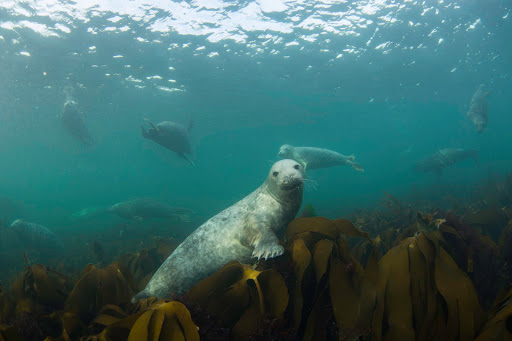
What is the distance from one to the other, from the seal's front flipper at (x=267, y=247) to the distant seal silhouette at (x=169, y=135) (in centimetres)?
820

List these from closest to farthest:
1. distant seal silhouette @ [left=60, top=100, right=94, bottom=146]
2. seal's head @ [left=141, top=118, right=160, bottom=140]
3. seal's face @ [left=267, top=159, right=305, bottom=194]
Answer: seal's face @ [left=267, top=159, right=305, bottom=194]
seal's head @ [left=141, top=118, right=160, bottom=140]
distant seal silhouette @ [left=60, top=100, right=94, bottom=146]

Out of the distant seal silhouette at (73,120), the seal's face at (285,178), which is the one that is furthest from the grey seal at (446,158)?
the distant seal silhouette at (73,120)

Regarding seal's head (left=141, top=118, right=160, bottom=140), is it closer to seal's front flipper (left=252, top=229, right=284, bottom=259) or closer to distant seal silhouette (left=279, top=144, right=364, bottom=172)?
distant seal silhouette (left=279, top=144, right=364, bottom=172)

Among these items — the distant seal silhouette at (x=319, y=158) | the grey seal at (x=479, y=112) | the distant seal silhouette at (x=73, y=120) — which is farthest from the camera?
the distant seal silhouette at (x=73, y=120)

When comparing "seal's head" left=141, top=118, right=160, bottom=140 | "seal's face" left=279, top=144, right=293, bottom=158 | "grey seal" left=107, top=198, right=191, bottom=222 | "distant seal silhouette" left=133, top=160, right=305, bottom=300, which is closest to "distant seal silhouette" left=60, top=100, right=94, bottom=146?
"grey seal" left=107, top=198, right=191, bottom=222

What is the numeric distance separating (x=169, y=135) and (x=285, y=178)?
8.74 m

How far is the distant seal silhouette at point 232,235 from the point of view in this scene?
2932 millimetres

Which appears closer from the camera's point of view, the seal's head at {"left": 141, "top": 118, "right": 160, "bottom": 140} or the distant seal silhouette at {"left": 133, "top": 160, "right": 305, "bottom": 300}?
the distant seal silhouette at {"left": 133, "top": 160, "right": 305, "bottom": 300}

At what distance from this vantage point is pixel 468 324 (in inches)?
56.2

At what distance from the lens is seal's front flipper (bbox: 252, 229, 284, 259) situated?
7.61 ft

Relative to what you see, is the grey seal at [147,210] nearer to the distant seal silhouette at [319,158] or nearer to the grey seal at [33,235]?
the grey seal at [33,235]

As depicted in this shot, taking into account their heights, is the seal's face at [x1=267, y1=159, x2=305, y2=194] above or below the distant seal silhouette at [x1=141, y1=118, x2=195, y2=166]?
below

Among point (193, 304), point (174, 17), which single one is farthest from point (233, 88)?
point (193, 304)

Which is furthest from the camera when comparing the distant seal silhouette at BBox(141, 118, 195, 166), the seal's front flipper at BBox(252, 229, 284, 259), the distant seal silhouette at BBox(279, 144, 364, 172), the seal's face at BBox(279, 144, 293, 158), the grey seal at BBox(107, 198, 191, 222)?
the distant seal silhouette at BBox(279, 144, 364, 172)
